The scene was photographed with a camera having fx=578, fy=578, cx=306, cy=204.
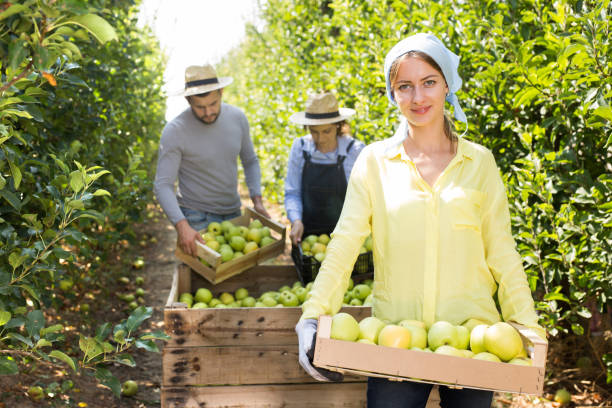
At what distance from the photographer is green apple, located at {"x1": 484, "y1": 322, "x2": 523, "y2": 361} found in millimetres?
1775

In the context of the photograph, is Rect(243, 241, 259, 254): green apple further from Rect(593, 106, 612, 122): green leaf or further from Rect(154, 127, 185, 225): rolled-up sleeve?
Rect(593, 106, 612, 122): green leaf

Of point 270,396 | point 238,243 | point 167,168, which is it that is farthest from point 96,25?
point 167,168

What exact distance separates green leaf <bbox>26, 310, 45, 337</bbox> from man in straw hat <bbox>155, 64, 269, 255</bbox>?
1.68 metres

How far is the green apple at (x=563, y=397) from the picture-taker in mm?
3648

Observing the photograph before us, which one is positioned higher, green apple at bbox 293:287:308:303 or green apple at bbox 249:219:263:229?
green apple at bbox 249:219:263:229

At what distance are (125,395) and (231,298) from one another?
1.10m

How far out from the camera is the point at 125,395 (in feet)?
13.5

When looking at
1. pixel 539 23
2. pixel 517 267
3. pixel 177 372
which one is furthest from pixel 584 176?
pixel 177 372

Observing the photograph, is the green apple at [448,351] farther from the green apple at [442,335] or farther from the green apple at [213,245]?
the green apple at [213,245]

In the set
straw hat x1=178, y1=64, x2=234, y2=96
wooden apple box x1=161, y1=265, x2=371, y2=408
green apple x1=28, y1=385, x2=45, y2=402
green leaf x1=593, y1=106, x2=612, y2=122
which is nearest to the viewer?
green leaf x1=593, y1=106, x2=612, y2=122

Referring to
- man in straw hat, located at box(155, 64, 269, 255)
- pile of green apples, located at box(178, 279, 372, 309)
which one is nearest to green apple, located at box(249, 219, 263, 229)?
man in straw hat, located at box(155, 64, 269, 255)

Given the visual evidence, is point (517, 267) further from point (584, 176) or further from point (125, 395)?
point (125, 395)

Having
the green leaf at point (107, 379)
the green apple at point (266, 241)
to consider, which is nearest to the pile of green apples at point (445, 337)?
the green leaf at point (107, 379)

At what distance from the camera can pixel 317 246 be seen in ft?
13.1
